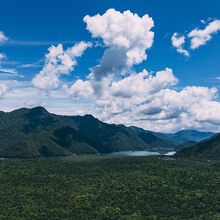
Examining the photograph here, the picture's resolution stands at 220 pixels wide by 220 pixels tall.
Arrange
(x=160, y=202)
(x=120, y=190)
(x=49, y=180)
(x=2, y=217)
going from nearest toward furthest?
(x=2, y=217)
(x=160, y=202)
(x=120, y=190)
(x=49, y=180)

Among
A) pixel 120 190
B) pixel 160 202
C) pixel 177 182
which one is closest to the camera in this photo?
pixel 160 202

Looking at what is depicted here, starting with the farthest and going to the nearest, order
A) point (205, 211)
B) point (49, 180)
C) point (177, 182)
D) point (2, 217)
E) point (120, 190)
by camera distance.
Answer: point (49, 180), point (177, 182), point (120, 190), point (205, 211), point (2, 217)

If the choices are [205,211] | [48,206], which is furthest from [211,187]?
[48,206]

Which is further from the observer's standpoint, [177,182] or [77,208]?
[177,182]

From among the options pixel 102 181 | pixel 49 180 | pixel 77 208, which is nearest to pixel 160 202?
pixel 77 208

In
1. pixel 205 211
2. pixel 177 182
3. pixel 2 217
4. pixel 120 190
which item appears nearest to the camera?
pixel 2 217

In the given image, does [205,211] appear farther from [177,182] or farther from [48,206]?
[48,206]

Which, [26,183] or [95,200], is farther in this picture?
[26,183]

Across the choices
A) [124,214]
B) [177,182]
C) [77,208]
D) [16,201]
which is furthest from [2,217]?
[177,182]

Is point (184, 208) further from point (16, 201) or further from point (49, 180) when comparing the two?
point (49, 180)
